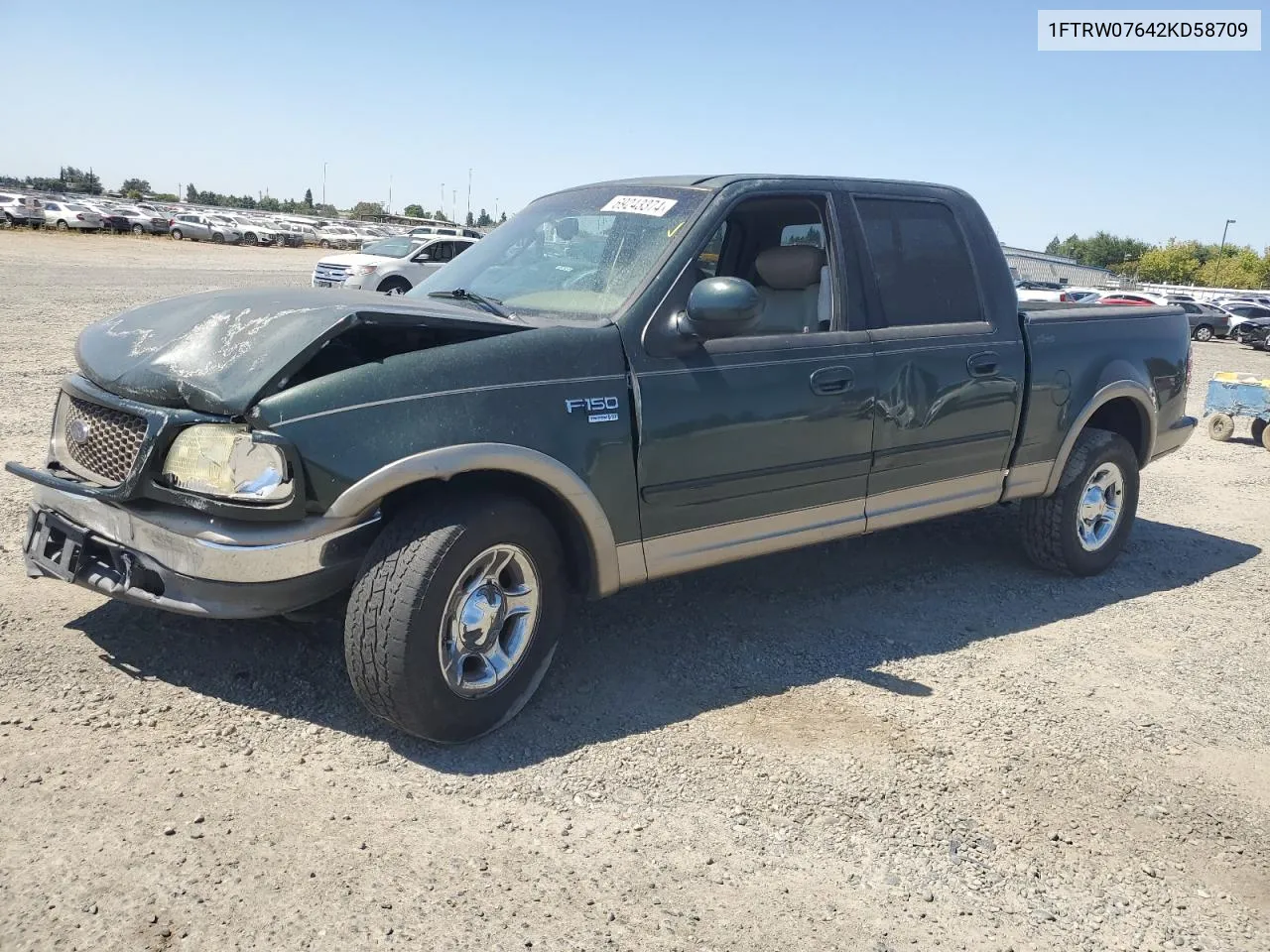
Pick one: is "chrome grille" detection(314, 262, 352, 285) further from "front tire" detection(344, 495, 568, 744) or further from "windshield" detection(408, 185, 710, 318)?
"front tire" detection(344, 495, 568, 744)

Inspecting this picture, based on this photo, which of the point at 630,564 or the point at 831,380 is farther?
the point at 831,380

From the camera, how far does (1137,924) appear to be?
9.62 ft

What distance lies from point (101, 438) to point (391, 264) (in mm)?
19323

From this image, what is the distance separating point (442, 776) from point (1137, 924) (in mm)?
2085

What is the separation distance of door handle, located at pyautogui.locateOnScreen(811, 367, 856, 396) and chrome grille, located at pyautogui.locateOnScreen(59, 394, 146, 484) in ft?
8.45

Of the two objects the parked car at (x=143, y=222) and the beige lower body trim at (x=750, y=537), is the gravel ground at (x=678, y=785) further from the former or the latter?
the parked car at (x=143, y=222)

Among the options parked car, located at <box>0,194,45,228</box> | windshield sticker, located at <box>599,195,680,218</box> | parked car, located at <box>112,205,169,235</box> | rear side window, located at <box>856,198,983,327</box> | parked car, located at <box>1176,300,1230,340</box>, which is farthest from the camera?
parked car, located at <box>112,205,169,235</box>

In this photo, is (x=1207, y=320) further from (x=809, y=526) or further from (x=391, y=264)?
(x=809, y=526)

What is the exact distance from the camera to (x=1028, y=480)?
558 centimetres

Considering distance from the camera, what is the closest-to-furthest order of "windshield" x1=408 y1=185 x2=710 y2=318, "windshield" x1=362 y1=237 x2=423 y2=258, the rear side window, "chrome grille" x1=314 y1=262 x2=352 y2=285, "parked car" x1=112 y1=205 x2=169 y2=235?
"windshield" x1=408 y1=185 x2=710 y2=318, the rear side window, "windshield" x1=362 y1=237 x2=423 y2=258, "chrome grille" x1=314 y1=262 x2=352 y2=285, "parked car" x1=112 y1=205 x2=169 y2=235

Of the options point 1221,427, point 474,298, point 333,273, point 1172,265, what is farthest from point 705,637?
point 1172,265

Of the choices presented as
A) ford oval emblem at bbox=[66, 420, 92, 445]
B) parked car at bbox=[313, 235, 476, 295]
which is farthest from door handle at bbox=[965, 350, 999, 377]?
parked car at bbox=[313, 235, 476, 295]

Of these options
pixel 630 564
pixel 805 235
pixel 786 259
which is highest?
pixel 805 235

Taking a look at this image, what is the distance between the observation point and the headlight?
323 cm
